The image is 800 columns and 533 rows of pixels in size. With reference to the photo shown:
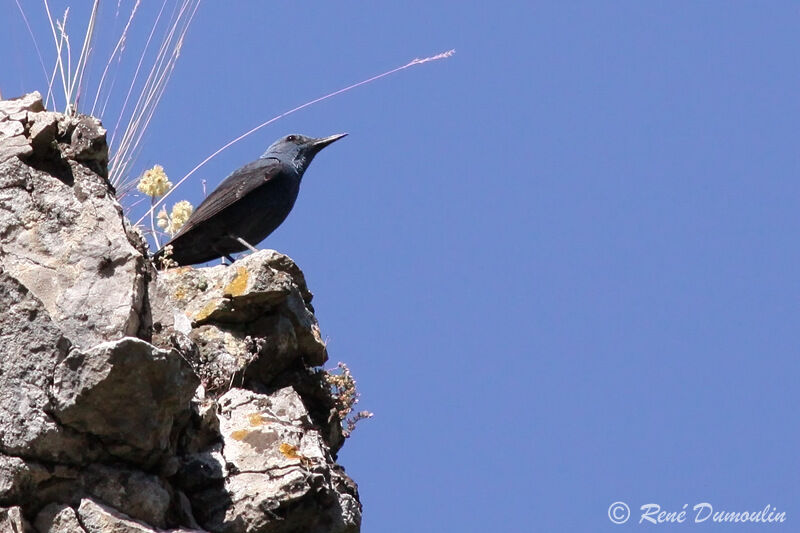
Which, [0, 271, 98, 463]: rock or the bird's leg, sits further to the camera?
the bird's leg

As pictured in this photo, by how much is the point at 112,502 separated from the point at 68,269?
1.15m

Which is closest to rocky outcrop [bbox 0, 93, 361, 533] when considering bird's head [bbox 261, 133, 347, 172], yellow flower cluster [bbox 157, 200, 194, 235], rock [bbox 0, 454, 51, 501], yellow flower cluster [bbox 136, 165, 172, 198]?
rock [bbox 0, 454, 51, 501]

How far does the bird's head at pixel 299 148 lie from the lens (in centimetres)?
1090

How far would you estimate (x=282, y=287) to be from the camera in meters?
6.85

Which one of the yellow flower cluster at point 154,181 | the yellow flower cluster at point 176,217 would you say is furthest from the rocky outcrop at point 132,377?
the yellow flower cluster at point 176,217

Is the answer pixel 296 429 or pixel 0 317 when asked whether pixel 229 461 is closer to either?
pixel 296 429

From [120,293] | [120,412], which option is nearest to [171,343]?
[120,293]

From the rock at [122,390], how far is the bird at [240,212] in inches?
169

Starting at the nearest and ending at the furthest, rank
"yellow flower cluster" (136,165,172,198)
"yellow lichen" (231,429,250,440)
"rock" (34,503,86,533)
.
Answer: "rock" (34,503,86,533) < "yellow lichen" (231,429,250,440) < "yellow flower cluster" (136,165,172,198)

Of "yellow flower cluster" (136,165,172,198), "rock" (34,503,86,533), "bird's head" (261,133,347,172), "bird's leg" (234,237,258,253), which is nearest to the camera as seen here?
"rock" (34,503,86,533)

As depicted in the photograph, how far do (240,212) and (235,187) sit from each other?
219mm

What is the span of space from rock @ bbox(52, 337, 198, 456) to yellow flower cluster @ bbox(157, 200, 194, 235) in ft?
12.1

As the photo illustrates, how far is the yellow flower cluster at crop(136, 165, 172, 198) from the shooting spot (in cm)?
774

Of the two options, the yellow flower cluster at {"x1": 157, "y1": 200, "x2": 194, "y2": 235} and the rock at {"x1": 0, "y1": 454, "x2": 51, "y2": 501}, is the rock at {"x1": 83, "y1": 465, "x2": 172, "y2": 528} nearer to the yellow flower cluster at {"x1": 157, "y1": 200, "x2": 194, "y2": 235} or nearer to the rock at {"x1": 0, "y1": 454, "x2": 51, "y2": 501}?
the rock at {"x1": 0, "y1": 454, "x2": 51, "y2": 501}
